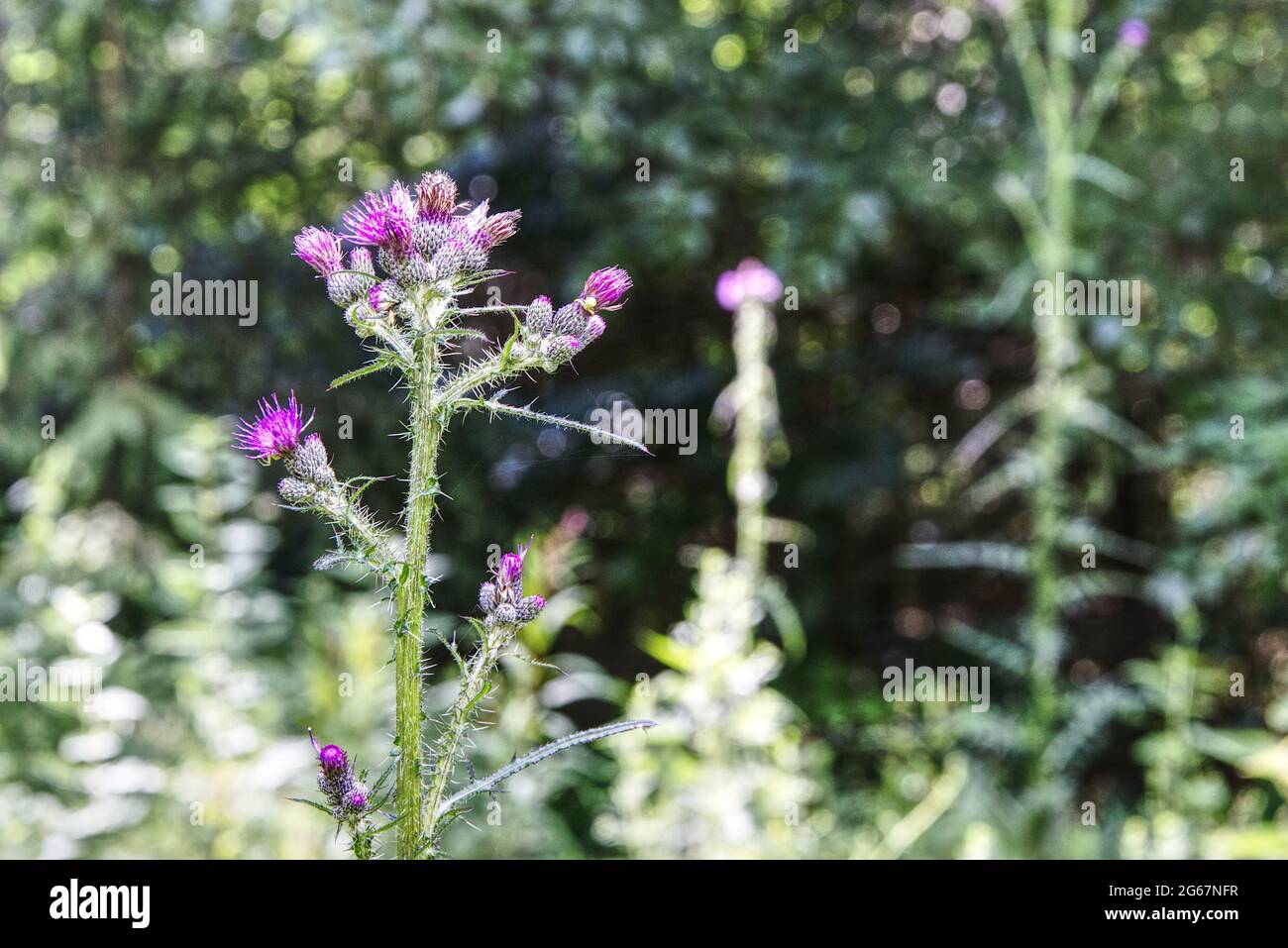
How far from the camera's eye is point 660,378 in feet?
14.8

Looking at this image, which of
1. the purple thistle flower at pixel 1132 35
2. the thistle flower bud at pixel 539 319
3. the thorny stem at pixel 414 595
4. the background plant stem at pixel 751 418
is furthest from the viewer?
the purple thistle flower at pixel 1132 35

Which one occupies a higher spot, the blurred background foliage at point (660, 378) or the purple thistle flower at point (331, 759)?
the blurred background foliage at point (660, 378)

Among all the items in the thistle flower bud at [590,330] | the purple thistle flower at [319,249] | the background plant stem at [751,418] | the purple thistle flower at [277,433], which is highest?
the background plant stem at [751,418]

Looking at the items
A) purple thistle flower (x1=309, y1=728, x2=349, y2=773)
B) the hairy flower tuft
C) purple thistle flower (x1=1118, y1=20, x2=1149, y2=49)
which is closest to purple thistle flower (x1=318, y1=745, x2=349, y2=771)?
purple thistle flower (x1=309, y1=728, x2=349, y2=773)

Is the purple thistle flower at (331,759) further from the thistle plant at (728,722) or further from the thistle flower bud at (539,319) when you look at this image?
the thistle plant at (728,722)

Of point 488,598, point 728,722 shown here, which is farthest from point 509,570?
point 728,722

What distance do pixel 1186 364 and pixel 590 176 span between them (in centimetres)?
246

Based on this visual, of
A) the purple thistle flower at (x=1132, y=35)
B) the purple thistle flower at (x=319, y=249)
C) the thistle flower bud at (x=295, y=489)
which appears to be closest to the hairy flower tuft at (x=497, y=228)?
the purple thistle flower at (x=319, y=249)

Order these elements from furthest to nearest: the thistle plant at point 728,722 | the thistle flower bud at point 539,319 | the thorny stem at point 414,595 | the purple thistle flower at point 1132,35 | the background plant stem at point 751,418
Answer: the purple thistle flower at point 1132,35
the background plant stem at point 751,418
the thistle plant at point 728,722
the thistle flower bud at point 539,319
the thorny stem at point 414,595

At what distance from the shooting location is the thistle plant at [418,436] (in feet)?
2.19

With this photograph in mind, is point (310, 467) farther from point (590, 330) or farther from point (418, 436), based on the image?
point (590, 330)

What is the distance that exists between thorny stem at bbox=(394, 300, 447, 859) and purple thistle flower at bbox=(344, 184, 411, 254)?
3.1 inches

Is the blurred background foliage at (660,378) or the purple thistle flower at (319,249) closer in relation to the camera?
the purple thistle flower at (319,249)

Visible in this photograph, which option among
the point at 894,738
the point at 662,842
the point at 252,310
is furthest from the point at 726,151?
the point at 662,842
